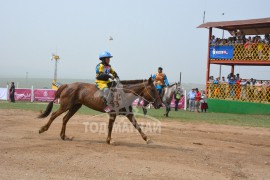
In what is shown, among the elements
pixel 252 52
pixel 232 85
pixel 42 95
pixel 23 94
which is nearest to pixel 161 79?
pixel 232 85

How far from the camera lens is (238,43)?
27.2 meters

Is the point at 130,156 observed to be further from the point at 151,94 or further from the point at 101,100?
the point at 101,100

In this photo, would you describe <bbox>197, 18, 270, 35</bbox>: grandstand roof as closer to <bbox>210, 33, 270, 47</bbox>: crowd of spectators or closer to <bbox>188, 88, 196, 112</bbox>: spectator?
<bbox>210, 33, 270, 47</bbox>: crowd of spectators

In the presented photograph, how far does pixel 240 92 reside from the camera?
86.7 ft

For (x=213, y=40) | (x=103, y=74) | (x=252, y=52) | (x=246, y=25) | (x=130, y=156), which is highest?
(x=246, y=25)

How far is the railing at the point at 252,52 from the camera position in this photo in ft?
84.0

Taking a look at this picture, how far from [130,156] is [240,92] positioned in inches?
755

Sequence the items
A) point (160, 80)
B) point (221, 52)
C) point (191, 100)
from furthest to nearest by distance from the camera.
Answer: point (191, 100) < point (221, 52) < point (160, 80)

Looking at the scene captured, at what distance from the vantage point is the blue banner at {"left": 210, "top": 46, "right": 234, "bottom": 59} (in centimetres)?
2766

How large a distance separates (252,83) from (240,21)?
474 centimetres

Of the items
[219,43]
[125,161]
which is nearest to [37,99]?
[219,43]

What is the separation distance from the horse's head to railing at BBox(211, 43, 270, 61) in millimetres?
17154

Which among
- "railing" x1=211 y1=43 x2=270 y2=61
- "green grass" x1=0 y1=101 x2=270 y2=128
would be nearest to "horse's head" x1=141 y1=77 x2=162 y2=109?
"green grass" x1=0 y1=101 x2=270 y2=128

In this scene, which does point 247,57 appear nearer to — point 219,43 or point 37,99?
point 219,43
